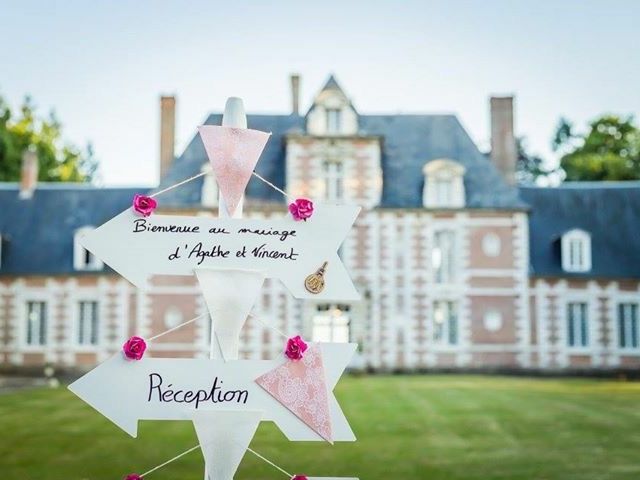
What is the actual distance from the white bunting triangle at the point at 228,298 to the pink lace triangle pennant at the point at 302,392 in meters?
0.28

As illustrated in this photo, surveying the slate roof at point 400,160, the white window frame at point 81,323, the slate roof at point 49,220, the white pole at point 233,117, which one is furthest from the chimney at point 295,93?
the white pole at point 233,117

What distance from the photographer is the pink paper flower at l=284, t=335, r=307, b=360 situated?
4.58 meters

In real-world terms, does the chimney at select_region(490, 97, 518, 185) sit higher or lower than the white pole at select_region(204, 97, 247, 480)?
higher

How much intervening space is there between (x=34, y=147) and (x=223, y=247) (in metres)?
33.6

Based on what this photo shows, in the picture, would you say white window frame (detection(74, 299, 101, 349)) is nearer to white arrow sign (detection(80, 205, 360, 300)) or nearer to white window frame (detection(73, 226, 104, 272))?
white window frame (detection(73, 226, 104, 272))

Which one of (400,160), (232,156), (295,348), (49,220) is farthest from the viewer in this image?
(49,220)

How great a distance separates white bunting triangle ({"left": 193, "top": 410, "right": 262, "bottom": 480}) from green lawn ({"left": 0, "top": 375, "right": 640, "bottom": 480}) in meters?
3.74

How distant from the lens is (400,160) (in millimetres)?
27906

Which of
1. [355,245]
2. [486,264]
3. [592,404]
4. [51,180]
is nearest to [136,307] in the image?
[355,245]

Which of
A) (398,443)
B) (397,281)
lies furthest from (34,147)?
(398,443)

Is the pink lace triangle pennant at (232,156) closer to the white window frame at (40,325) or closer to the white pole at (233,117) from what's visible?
the white pole at (233,117)

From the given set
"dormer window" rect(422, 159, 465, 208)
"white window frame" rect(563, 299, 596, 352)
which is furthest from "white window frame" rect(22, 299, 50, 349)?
"white window frame" rect(563, 299, 596, 352)

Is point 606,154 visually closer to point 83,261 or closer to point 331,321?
point 331,321

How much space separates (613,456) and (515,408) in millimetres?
5044
